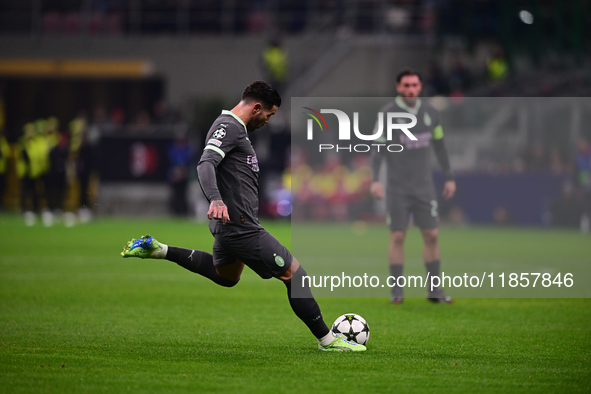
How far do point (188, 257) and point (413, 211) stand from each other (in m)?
3.38

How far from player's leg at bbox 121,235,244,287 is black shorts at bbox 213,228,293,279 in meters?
0.45

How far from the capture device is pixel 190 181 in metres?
25.0

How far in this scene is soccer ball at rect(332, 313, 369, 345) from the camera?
21.5 ft

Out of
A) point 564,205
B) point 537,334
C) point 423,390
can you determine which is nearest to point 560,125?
point 564,205

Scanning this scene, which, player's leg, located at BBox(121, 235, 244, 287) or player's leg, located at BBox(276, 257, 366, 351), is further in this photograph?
player's leg, located at BBox(121, 235, 244, 287)

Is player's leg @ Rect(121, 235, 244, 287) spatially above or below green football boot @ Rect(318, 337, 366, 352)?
above

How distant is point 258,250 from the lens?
19.8ft

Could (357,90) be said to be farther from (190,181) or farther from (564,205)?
(564,205)

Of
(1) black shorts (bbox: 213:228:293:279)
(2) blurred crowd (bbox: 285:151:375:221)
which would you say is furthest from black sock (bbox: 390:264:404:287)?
(2) blurred crowd (bbox: 285:151:375:221)

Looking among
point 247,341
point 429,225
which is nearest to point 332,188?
point 429,225

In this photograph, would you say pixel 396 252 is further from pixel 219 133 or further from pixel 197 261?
pixel 219 133

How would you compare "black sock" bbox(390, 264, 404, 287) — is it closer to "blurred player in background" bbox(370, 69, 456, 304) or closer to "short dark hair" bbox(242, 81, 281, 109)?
"blurred player in background" bbox(370, 69, 456, 304)

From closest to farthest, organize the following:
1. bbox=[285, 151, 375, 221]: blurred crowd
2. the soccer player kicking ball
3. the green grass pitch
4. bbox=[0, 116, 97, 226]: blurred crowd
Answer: the green grass pitch, the soccer player kicking ball, bbox=[285, 151, 375, 221]: blurred crowd, bbox=[0, 116, 97, 226]: blurred crowd

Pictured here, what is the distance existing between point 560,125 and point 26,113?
2230cm
